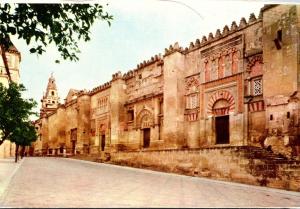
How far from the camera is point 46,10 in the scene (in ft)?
A: 11.9

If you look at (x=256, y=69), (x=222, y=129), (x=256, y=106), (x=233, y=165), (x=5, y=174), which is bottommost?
(x=5, y=174)

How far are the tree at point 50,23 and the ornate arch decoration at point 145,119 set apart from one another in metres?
6.29

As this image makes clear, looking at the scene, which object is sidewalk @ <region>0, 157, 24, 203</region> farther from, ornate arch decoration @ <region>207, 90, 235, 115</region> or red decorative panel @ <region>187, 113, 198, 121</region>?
ornate arch decoration @ <region>207, 90, 235, 115</region>

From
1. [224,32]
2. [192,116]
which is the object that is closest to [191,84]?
[192,116]

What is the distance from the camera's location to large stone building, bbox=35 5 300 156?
6219 mm

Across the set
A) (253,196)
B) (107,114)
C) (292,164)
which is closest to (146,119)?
(107,114)

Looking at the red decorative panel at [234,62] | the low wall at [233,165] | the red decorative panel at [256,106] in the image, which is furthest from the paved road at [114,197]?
the red decorative panel at [234,62]

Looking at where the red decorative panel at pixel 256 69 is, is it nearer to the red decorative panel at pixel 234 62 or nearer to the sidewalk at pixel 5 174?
the red decorative panel at pixel 234 62

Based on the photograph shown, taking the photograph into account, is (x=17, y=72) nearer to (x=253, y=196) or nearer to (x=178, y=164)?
(x=253, y=196)

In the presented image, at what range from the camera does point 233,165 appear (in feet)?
20.6

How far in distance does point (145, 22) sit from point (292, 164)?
3.02m

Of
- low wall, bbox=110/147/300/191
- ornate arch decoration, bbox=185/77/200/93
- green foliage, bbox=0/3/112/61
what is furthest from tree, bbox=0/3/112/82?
ornate arch decoration, bbox=185/77/200/93

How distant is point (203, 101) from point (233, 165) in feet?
7.90

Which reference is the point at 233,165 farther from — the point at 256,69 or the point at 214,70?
the point at 214,70
